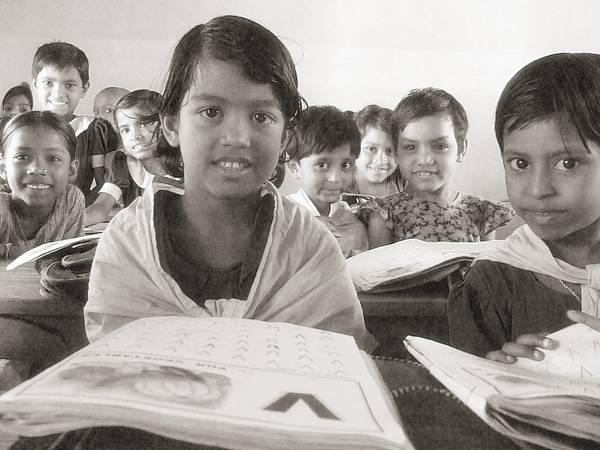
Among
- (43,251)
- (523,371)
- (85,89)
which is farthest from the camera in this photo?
(85,89)

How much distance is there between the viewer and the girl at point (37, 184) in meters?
1.36

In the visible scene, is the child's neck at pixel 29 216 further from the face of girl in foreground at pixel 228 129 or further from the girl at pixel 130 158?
the face of girl in foreground at pixel 228 129

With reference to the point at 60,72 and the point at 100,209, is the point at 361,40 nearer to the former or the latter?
the point at 60,72

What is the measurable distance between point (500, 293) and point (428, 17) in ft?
6.66

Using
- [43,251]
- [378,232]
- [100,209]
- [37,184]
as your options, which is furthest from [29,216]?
[378,232]

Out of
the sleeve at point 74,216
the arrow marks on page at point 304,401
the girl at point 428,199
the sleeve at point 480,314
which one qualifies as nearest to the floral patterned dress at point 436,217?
the girl at point 428,199

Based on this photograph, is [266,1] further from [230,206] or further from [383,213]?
[230,206]

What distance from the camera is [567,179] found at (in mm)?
715

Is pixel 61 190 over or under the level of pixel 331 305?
over

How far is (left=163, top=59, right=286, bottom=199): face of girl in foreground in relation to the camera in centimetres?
79

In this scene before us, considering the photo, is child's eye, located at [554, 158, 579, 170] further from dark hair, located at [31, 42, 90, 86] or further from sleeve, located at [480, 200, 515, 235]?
dark hair, located at [31, 42, 90, 86]

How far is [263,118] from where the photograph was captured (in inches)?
31.9

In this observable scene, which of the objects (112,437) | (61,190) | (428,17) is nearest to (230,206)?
(112,437)

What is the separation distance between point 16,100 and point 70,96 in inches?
14.1
